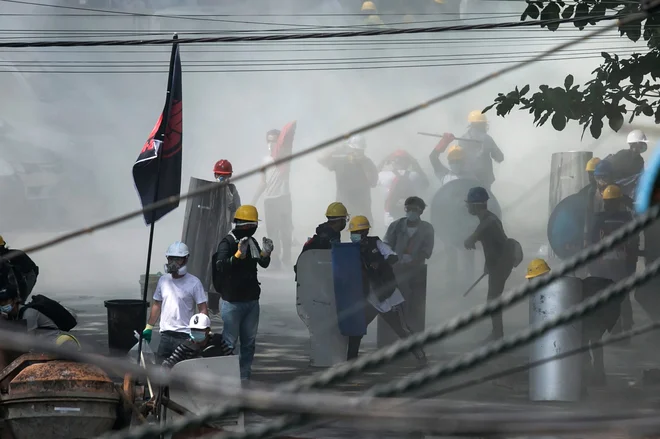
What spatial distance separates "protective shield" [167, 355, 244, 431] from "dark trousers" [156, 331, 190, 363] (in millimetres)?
1208

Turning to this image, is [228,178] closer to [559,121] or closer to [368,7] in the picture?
[559,121]

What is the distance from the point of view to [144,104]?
2122cm

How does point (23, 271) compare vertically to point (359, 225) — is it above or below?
below

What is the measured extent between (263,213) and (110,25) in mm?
5434

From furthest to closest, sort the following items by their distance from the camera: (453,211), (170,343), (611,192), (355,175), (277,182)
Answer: (277,182), (355,175), (453,211), (611,192), (170,343)

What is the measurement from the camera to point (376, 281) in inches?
378

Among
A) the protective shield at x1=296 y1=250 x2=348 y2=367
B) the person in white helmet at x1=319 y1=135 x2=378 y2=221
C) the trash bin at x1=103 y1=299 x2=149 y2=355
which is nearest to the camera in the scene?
the trash bin at x1=103 y1=299 x2=149 y2=355

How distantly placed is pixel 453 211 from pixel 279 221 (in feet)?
18.3

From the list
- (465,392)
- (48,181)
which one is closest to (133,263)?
(48,181)

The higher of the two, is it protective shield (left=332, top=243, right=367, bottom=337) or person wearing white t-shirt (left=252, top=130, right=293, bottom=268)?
person wearing white t-shirt (left=252, top=130, right=293, bottom=268)

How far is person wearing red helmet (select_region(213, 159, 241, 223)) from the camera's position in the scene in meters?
11.1

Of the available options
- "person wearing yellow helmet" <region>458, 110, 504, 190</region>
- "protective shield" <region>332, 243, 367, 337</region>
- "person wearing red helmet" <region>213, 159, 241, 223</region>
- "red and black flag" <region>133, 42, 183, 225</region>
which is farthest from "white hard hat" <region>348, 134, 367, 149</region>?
"red and black flag" <region>133, 42, 183, 225</region>

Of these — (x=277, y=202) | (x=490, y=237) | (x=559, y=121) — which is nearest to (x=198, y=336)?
(x=559, y=121)

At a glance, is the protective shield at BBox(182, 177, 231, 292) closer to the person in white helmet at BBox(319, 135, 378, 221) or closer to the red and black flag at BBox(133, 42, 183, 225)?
the red and black flag at BBox(133, 42, 183, 225)
